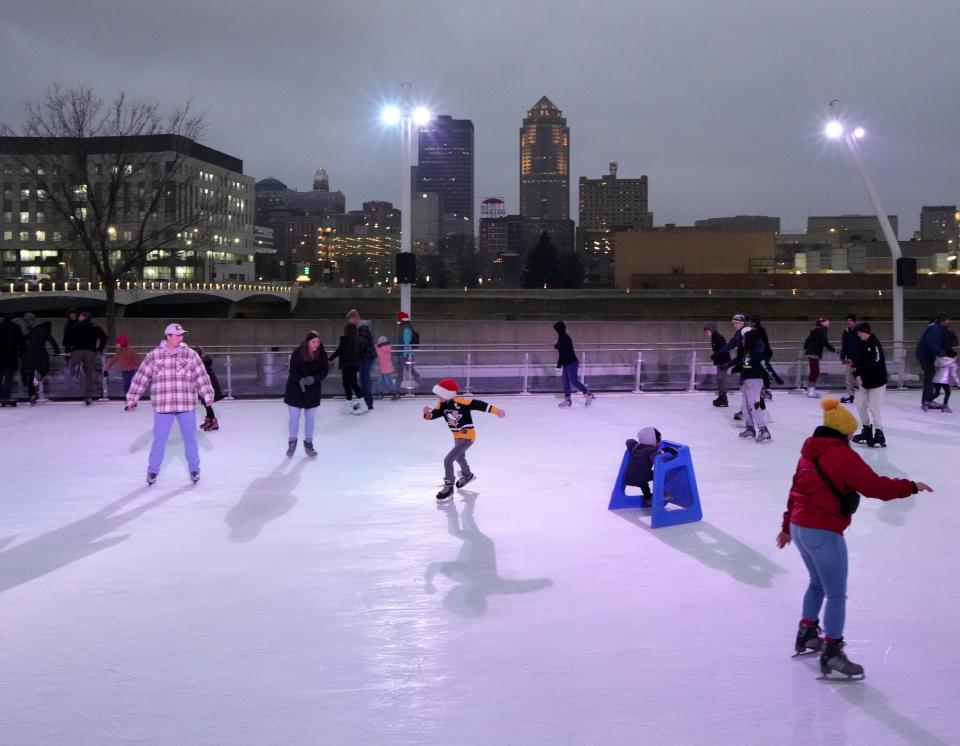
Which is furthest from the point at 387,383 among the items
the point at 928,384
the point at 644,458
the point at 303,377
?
the point at 928,384

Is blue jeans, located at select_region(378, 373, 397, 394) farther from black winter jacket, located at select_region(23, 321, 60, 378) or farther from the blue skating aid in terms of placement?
the blue skating aid

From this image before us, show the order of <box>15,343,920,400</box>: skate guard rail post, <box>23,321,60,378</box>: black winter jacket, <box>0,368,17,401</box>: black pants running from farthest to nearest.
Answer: <box>15,343,920,400</box>: skate guard rail post
<box>0,368,17,401</box>: black pants
<box>23,321,60,378</box>: black winter jacket

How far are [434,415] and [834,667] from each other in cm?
515

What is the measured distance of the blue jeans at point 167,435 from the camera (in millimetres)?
9680

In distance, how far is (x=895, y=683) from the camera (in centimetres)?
484

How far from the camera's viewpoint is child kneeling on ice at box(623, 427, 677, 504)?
8750 mm

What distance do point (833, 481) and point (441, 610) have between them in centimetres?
260

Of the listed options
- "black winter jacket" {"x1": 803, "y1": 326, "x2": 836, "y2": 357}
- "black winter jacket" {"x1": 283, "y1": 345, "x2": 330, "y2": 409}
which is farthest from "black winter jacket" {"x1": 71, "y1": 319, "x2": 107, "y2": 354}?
"black winter jacket" {"x1": 803, "y1": 326, "x2": 836, "y2": 357}

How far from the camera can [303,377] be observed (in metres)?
11.1

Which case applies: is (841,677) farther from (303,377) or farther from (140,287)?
(140,287)

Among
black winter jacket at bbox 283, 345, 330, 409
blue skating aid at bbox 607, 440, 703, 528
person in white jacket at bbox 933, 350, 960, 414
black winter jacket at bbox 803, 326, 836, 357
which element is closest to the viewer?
blue skating aid at bbox 607, 440, 703, 528

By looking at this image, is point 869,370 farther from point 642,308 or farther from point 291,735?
point 642,308

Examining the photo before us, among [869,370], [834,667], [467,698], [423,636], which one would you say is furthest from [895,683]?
[869,370]

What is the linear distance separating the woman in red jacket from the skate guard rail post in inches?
524
